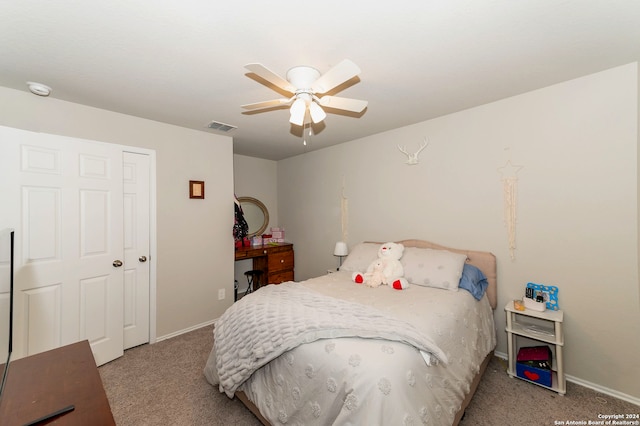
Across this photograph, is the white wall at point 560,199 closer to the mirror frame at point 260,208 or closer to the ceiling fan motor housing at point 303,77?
the ceiling fan motor housing at point 303,77

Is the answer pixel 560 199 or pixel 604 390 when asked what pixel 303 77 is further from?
pixel 604 390

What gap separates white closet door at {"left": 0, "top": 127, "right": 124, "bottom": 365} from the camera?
2.04 meters

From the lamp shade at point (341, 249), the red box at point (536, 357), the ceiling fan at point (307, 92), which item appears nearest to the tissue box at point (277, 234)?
the lamp shade at point (341, 249)

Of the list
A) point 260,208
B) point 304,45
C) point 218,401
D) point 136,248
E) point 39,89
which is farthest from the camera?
→ point 260,208

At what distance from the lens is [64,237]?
89.1 inches

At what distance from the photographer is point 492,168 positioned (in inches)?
97.3

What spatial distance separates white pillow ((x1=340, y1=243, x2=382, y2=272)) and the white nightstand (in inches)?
50.6

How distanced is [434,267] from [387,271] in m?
0.43

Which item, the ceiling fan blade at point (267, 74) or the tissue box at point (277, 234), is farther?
the tissue box at point (277, 234)

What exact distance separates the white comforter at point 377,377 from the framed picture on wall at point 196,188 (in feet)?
7.11

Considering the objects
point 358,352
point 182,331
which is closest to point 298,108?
point 358,352

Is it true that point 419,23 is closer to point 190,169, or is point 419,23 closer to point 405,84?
point 405,84

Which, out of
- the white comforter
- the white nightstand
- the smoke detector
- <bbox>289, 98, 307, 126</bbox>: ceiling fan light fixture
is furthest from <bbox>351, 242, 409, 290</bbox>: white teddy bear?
the smoke detector

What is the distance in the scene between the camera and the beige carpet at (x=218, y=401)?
5.82 ft
